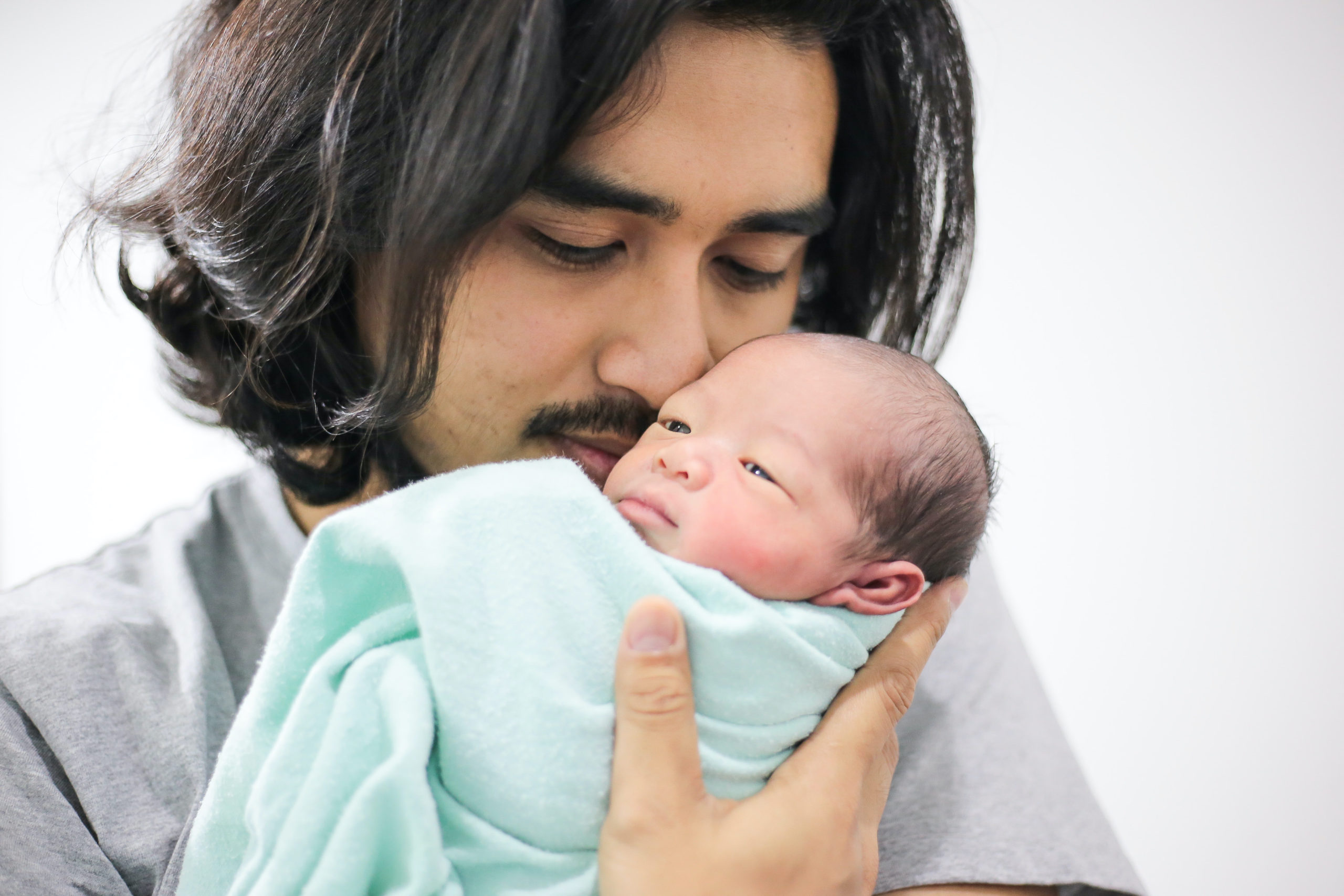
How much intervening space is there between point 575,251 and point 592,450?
0.83 feet

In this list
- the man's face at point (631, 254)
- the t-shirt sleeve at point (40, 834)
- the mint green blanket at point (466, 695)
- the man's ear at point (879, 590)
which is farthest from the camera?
the man's face at point (631, 254)

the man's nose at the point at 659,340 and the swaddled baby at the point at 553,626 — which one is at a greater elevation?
the man's nose at the point at 659,340

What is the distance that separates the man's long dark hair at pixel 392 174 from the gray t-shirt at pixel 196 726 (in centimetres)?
19

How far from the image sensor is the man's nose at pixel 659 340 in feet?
3.66

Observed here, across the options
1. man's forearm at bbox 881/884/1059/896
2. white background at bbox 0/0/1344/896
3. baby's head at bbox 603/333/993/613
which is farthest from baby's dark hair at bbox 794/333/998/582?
white background at bbox 0/0/1344/896

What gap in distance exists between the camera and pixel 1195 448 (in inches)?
86.2

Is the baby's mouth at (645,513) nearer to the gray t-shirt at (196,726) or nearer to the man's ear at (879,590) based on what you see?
the man's ear at (879,590)

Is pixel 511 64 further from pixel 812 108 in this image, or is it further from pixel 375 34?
pixel 812 108

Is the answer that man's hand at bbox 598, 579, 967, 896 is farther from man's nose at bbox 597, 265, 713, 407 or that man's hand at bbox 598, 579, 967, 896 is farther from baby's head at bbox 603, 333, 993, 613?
man's nose at bbox 597, 265, 713, 407

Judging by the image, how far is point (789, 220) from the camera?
1180mm

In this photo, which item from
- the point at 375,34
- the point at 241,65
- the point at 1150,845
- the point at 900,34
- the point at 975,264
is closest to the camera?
the point at 375,34

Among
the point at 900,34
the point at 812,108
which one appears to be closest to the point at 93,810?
the point at 812,108

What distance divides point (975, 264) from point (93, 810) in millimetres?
2104

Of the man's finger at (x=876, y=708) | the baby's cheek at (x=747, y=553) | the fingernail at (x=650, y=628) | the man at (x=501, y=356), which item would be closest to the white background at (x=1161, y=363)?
the man at (x=501, y=356)
